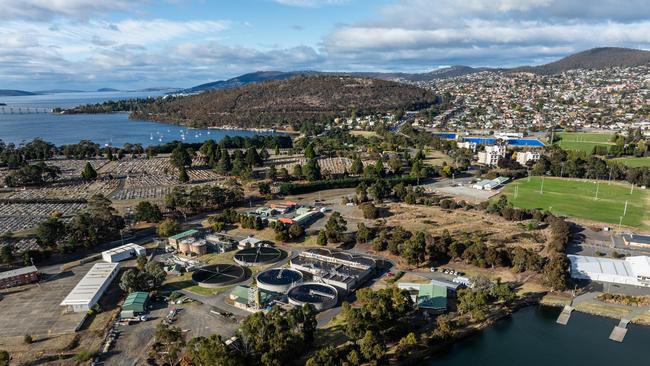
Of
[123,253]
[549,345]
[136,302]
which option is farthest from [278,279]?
[549,345]

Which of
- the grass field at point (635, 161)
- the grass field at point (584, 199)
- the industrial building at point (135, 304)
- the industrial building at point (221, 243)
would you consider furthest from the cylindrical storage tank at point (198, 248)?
the grass field at point (635, 161)

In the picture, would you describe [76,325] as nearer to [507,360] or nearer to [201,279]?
[201,279]

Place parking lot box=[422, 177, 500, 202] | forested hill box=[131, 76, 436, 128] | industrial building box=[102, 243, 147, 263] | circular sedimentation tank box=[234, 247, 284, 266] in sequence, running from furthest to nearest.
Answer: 1. forested hill box=[131, 76, 436, 128]
2. parking lot box=[422, 177, 500, 202]
3. industrial building box=[102, 243, 147, 263]
4. circular sedimentation tank box=[234, 247, 284, 266]

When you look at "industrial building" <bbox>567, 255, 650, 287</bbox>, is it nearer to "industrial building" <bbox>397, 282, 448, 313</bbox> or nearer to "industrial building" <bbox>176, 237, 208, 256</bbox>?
"industrial building" <bbox>397, 282, 448, 313</bbox>

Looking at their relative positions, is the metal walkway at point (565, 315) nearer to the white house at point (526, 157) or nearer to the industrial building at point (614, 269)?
the industrial building at point (614, 269)

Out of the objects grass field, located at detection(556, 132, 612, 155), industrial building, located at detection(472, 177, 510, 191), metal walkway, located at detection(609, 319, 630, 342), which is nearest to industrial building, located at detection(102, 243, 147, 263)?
metal walkway, located at detection(609, 319, 630, 342)

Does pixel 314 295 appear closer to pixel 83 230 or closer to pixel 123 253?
pixel 123 253
